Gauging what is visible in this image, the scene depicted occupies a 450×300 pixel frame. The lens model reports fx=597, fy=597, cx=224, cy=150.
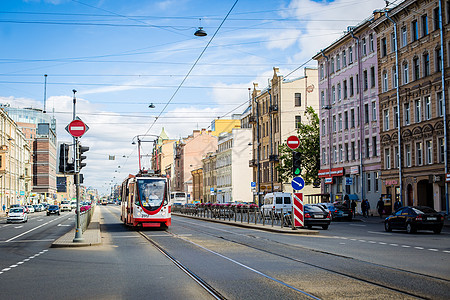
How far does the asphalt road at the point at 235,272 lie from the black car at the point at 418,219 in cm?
837

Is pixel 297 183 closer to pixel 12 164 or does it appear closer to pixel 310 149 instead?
pixel 310 149

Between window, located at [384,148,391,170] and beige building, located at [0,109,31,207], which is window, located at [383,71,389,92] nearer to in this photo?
window, located at [384,148,391,170]

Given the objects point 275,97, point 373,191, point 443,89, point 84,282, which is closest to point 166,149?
point 275,97

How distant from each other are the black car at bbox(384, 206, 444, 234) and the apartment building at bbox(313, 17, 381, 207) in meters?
21.5

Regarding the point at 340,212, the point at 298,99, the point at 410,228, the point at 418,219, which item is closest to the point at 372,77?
the point at 340,212

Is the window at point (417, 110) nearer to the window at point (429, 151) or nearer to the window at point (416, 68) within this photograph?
the window at point (416, 68)

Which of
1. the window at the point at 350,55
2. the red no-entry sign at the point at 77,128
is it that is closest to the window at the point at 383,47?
the window at the point at 350,55

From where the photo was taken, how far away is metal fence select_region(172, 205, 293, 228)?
1318 inches

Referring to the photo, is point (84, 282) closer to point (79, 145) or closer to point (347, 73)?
point (79, 145)

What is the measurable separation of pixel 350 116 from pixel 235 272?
156ft

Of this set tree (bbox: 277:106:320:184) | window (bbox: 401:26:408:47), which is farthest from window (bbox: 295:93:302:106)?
window (bbox: 401:26:408:47)

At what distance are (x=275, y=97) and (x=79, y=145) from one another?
59.5 meters

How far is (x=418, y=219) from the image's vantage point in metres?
29.1

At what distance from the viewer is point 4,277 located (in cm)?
1283
